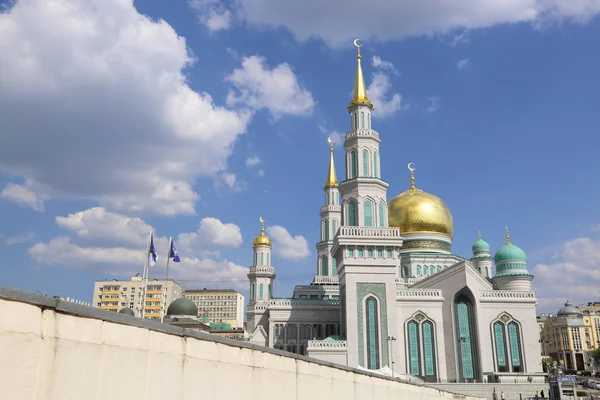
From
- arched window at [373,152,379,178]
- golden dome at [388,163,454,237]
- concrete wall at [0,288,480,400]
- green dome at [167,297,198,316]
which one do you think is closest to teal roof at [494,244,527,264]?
golden dome at [388,163,454,237]

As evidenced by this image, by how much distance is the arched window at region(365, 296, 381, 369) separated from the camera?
36.1 meters

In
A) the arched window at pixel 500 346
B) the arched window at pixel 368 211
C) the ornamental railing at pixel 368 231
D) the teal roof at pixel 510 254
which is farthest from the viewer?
the teal roof at pixel 510 254

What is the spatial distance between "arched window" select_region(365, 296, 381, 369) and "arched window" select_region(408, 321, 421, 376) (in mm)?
3272

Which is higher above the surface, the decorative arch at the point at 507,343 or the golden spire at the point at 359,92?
the golden spire at the point at 359,92

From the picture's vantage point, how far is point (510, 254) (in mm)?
47156

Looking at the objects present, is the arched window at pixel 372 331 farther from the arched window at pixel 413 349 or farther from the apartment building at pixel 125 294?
the apartment building at pixel 125 294

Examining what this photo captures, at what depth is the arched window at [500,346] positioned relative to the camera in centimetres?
3869

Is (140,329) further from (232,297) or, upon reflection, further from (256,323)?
(232,297)

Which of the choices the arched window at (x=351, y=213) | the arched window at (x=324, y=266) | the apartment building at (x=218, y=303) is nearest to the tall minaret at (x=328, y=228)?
the arched window at (x=324, y=266)

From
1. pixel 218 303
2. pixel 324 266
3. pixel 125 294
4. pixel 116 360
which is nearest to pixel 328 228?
pixel 324 266

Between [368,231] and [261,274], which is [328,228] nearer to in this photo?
[261,274]

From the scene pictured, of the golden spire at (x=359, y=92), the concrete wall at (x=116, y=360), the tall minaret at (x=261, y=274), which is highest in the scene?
the golden spire at (x=359, y=92)

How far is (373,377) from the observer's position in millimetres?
13781

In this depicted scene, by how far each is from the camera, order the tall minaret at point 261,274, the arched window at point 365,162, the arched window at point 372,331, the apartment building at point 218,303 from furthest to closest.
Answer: the apartment building at point 218,303 < the tall minaret at point 261,274 < the arched window at point 365,162 < the arched window at point 372,331
